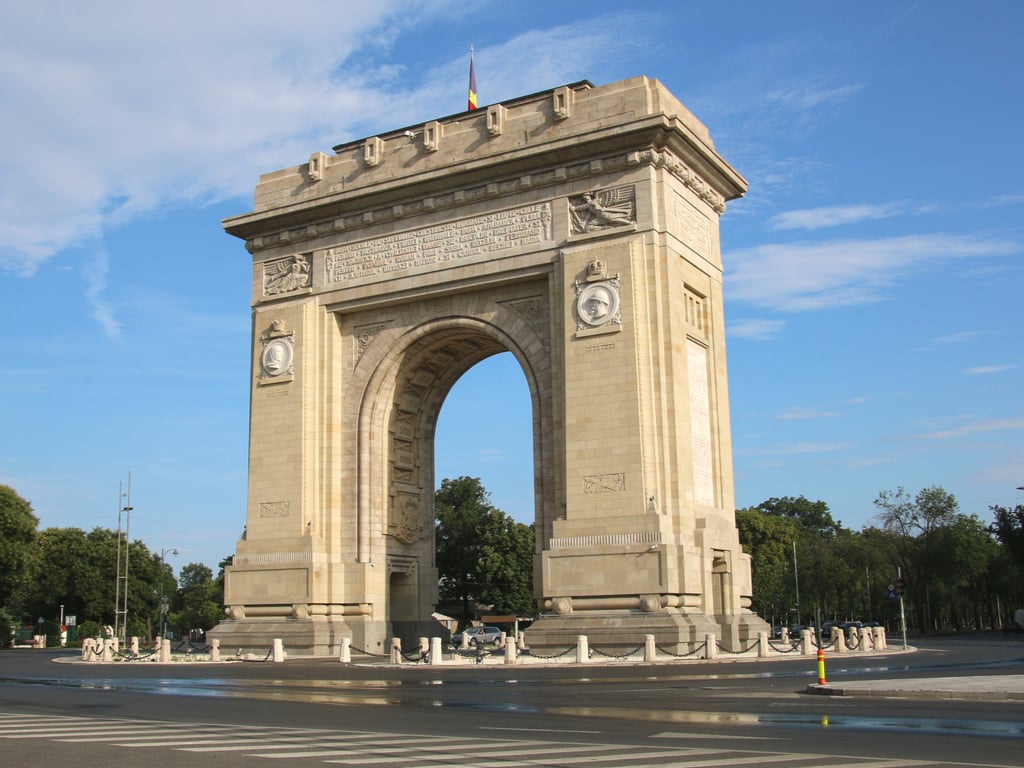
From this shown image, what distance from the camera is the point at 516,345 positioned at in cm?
3469

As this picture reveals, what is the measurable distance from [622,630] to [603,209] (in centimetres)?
1254

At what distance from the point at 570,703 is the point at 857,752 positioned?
262 inches

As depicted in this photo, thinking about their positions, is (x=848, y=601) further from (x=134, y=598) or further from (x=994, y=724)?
(x=994, y=724)

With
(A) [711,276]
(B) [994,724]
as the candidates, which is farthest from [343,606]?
(B) [994,724]

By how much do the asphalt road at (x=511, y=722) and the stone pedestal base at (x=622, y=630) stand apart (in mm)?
4814

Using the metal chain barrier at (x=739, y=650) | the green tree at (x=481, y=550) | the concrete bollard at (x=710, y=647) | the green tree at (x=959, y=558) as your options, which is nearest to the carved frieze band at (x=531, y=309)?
the metal chain barrier at (x=739, y=650)

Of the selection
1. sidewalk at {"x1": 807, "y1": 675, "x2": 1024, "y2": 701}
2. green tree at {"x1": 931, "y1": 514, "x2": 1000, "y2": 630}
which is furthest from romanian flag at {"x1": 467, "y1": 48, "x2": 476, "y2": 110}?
green tree at {"x1": 931, "y1": 514, "x2": 1000, "y2": 630}

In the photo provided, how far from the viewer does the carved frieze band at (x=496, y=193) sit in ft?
A: 106

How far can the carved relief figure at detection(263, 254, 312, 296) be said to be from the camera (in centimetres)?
3803

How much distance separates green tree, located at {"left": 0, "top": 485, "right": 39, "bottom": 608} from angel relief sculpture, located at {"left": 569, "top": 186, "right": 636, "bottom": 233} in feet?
146

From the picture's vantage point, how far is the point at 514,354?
115 ft

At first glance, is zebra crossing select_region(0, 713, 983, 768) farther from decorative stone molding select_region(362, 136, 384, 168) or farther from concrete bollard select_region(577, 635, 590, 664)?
decorative stone molding select_region(362, 136, 384, 168)

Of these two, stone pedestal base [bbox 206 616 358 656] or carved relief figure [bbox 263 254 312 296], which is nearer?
stone pedestal base [bbox 206 616 358 656]

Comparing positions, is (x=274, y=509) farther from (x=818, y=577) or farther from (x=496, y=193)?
(x=818, y=577)
